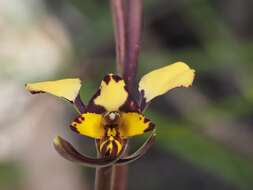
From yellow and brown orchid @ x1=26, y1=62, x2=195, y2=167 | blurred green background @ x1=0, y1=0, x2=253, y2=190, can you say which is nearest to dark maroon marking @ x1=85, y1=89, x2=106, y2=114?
yellow and brown orchid @ x1=26, y1=62, x2=195, y2=167

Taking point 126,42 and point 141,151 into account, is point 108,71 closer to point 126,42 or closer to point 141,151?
point 126,42

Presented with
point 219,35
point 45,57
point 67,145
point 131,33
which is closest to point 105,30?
point 219,35

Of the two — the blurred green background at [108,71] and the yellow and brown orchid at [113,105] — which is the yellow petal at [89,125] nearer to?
the yellow and brown orchid at [113,105]

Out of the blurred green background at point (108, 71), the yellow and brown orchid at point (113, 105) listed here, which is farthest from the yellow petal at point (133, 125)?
the blurred green background at point (108, 71)

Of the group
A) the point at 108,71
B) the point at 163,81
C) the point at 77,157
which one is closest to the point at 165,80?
the point at 163,81

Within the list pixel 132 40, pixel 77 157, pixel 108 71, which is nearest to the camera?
pixel 77 157

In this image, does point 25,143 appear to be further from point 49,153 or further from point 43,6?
point 43,6

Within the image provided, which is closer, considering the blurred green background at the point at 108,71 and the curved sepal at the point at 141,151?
the curved sepal at the point at 141,151
